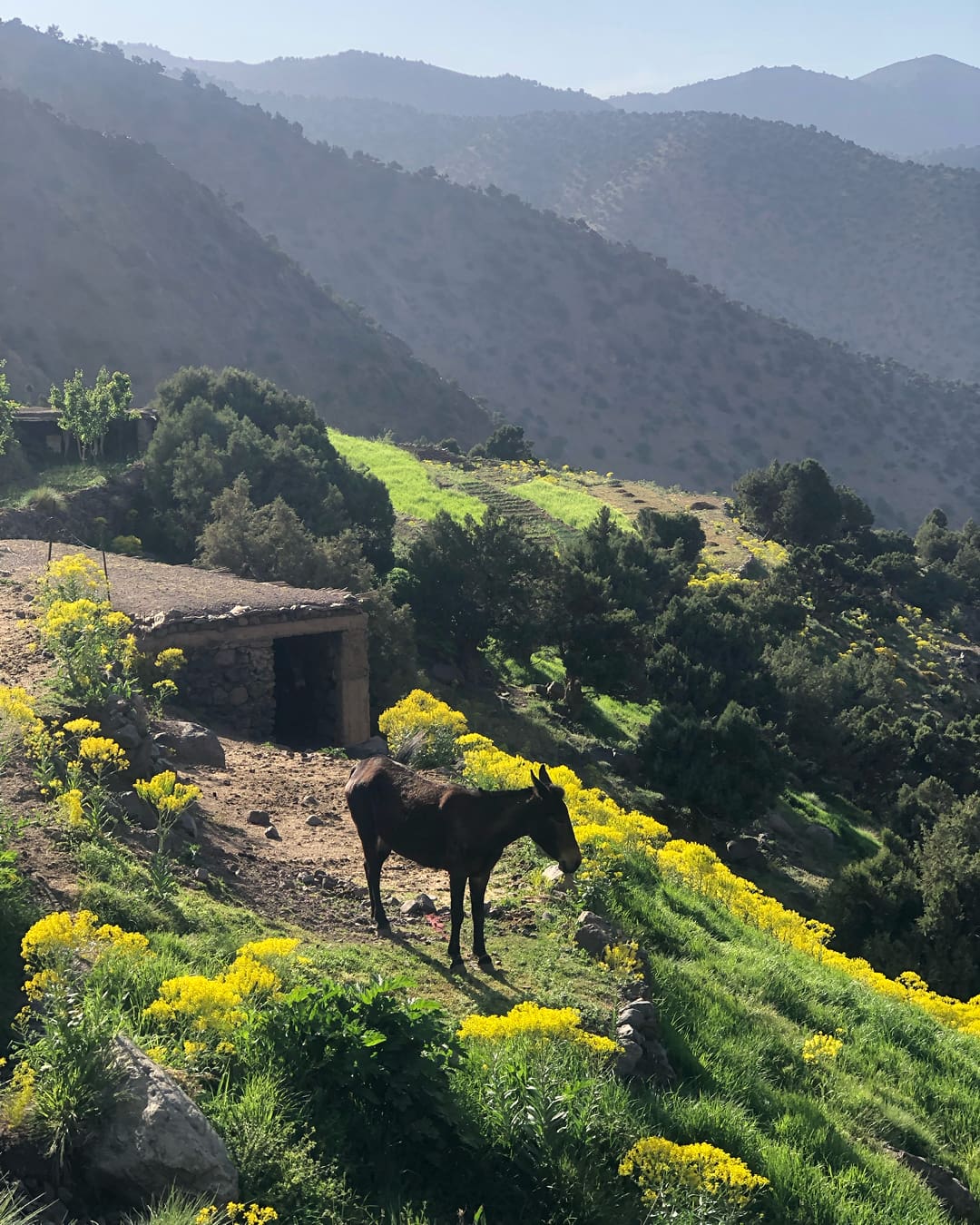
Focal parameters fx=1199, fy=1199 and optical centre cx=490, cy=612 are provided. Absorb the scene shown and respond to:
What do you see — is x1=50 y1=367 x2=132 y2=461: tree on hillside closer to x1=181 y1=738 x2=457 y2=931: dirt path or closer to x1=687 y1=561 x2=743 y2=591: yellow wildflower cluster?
x1=687 y1=561 x2=743 y2=591: yellow wildflower cluster

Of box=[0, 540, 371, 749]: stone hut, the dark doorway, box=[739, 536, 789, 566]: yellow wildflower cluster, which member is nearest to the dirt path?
box=[0, 540, 371, 749]: stone hut

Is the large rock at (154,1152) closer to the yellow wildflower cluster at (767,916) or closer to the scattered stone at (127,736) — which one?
the scattered stone at (127,736)

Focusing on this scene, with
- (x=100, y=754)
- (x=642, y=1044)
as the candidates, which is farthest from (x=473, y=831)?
(x=100, y=754)

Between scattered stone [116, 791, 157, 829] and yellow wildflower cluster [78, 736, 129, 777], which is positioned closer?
yellow wildflower cluster [78, 736, 129, 777]

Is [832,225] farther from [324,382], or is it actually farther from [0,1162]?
[0,1162]

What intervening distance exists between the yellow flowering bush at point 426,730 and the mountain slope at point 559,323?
3799 inches

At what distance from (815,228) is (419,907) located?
187 metres

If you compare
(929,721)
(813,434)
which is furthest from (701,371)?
(929,721)

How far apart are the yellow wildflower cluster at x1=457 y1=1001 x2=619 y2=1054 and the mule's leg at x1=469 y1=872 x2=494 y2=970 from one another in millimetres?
1782

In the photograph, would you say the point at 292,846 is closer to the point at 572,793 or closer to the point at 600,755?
the point at 572,793

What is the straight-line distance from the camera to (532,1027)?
24.1 ft

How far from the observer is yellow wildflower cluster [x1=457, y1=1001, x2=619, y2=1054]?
7.29m

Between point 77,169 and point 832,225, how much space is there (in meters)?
116

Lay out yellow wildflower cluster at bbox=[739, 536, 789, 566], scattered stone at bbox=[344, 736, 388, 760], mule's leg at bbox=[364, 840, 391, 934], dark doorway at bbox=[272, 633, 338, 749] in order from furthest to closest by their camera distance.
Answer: yellow wildflower cluster at bbox=[739, 536, 789, 566]
dark doorway at bbox=[272, 633, 338, 749]
scattered stone at bbox=[344, 736, 388, 760]
mule's leg at bbox=[364, 840, 391, 934]
